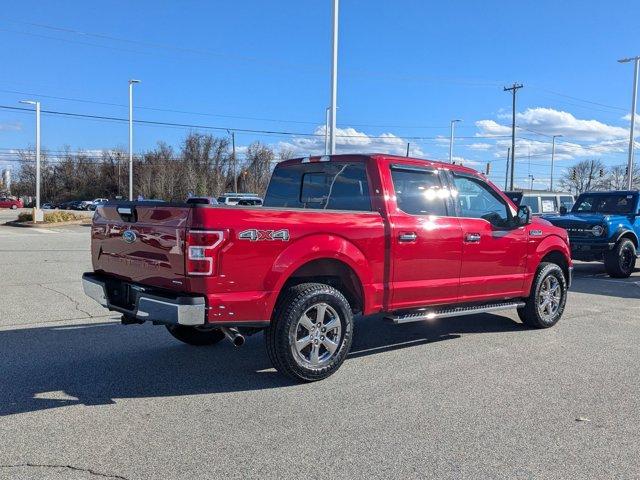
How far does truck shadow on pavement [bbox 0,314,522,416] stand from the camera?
4.70 meters

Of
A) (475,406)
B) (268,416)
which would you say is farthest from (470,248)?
(268,416)

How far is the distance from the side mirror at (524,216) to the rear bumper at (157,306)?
4.16 m

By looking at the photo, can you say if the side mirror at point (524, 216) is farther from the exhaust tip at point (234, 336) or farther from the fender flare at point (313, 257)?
the exhaust tip at point (234, 336)

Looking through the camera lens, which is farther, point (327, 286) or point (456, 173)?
point (456, 173)

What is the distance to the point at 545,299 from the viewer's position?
7.36 metres

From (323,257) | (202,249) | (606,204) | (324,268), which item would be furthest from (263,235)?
(606,204)

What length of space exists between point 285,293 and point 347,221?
2.81 ft

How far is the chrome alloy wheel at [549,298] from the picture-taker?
7293 mm

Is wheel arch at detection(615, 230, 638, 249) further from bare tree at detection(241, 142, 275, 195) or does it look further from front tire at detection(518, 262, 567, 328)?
bare tree at detection(241, 142, 275, 195)

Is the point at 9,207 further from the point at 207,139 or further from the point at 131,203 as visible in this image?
the point at 131,203

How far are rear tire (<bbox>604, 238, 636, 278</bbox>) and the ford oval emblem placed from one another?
1097cm

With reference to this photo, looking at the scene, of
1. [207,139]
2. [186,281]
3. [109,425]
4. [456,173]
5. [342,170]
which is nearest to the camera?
[109,425]

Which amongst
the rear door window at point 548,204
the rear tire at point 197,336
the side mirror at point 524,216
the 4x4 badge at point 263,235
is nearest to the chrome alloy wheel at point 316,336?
the 4x4 badge at point 263,235

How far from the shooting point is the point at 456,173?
6.41m
